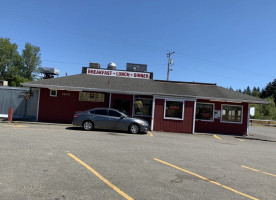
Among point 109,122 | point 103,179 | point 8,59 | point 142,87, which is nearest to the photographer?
point 103,179

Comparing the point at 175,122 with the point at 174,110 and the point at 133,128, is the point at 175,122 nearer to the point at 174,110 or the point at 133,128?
the point at 174,110

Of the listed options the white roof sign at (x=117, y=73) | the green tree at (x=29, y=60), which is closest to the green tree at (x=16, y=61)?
the green tree at (x=29, y=60)

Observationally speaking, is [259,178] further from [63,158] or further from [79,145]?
[79,145]

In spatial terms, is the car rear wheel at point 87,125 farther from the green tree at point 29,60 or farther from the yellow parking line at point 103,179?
the green tree at point 29,60

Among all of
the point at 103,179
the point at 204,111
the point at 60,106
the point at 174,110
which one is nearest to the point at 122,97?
the point at 174,110

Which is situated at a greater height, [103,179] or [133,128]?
[133,128]

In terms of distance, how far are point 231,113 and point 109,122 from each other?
33.8 ft

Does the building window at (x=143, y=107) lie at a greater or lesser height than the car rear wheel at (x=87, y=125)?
greater

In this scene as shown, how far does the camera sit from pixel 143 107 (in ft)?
58.5

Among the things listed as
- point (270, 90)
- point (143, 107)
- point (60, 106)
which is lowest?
point (60, 106)

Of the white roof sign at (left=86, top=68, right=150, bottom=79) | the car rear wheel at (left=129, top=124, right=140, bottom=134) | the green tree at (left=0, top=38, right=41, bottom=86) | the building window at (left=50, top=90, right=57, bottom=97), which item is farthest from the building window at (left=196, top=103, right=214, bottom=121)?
the green tree at (left=0, top=38, right=41, bottom=86)

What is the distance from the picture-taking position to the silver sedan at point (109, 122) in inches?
527

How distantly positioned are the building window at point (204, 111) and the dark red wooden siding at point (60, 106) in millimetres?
8747

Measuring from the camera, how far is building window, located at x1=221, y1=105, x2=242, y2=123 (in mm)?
17656
